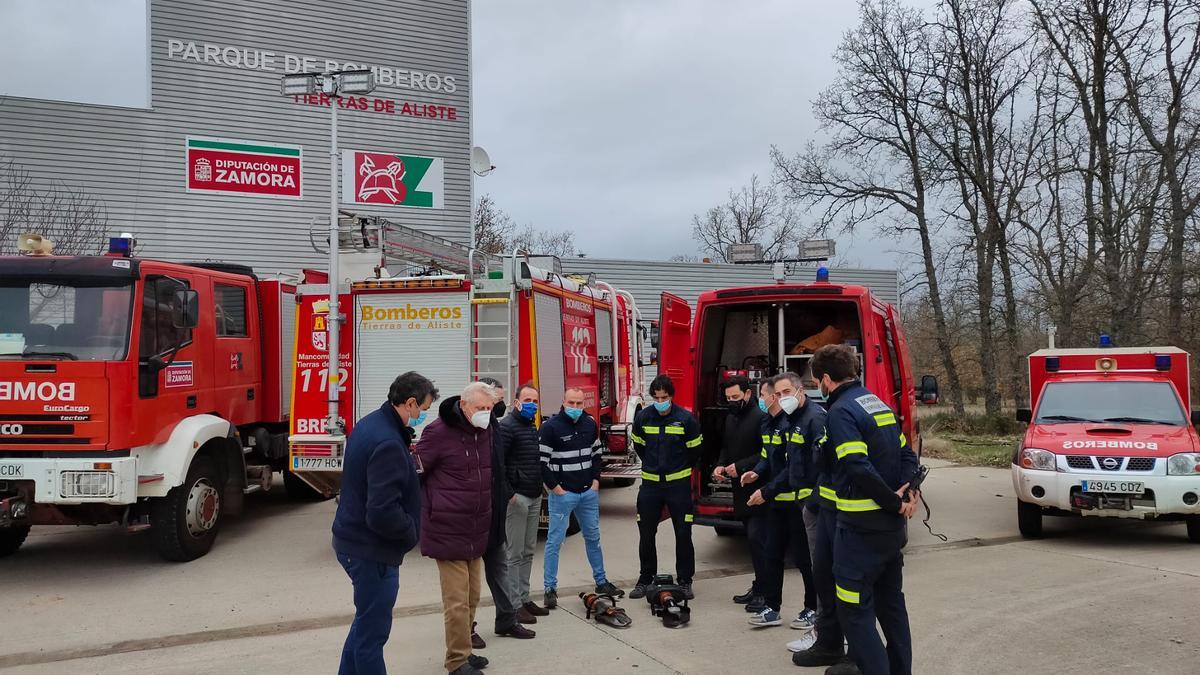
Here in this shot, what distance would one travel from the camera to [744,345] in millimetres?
8984

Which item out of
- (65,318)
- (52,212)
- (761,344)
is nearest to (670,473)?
(761,344)

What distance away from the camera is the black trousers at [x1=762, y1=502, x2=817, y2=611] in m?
5.85

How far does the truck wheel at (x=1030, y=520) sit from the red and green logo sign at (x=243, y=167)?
14.3 meters

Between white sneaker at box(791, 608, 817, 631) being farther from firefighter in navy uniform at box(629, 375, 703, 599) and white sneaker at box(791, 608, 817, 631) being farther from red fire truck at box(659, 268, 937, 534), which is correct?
red fire truck at box(659, 268, 937, 534)

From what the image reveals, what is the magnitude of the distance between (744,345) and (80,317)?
6.23m

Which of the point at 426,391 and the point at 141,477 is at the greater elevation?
the point at 426,391

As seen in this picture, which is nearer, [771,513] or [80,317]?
[771,513]

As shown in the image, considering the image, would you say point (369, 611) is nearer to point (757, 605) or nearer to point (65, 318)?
point (757, 605)

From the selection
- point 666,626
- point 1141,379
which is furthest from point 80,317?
point 1141,379

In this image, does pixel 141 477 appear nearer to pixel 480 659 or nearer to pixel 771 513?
pixel 480 659

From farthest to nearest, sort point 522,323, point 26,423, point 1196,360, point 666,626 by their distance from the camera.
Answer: point 1196,360 → point 522,323 → point 26,423 → point 666,626

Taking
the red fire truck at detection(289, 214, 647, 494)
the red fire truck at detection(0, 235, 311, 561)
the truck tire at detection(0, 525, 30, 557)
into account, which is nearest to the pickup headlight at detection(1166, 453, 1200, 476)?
the red fire truck at detection(289, 214, 647, 494)

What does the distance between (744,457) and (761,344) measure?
2.86 metres

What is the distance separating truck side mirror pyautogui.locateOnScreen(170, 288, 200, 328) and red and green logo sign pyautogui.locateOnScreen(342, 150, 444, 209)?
10.1m
